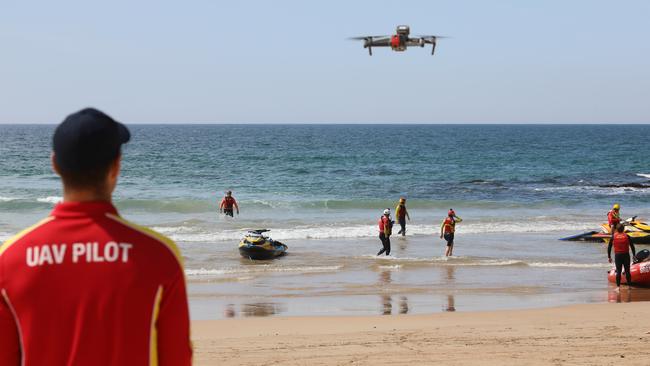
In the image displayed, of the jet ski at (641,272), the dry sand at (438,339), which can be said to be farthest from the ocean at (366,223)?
the dry sand at (438,339)

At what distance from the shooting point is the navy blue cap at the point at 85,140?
2.26 m

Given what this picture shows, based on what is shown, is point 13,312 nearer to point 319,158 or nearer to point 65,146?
point 65,146

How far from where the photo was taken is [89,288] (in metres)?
2.16

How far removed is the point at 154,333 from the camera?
2.25 m

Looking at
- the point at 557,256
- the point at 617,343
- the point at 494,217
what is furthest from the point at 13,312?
the point at 494,217

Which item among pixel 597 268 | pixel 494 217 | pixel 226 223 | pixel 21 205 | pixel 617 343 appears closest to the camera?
pixel 617 343

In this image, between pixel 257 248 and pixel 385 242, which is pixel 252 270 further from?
pixel 385 242

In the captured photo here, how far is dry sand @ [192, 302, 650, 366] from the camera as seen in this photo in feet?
30.6

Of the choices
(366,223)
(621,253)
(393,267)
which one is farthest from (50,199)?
(621,253)

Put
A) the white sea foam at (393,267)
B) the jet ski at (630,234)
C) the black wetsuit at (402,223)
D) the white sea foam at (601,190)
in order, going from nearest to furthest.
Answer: the white sea foam at (393,267) < the jet ski at (630,234) < the black wetsuit at (402,223) < the white sea foam at (601,190)

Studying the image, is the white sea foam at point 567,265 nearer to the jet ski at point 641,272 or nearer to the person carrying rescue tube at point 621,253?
the jet ski at point 641,272

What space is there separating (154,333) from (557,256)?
21067 millimetres

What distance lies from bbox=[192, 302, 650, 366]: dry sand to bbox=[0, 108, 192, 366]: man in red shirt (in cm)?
706

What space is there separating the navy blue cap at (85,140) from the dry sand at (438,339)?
713 cm
